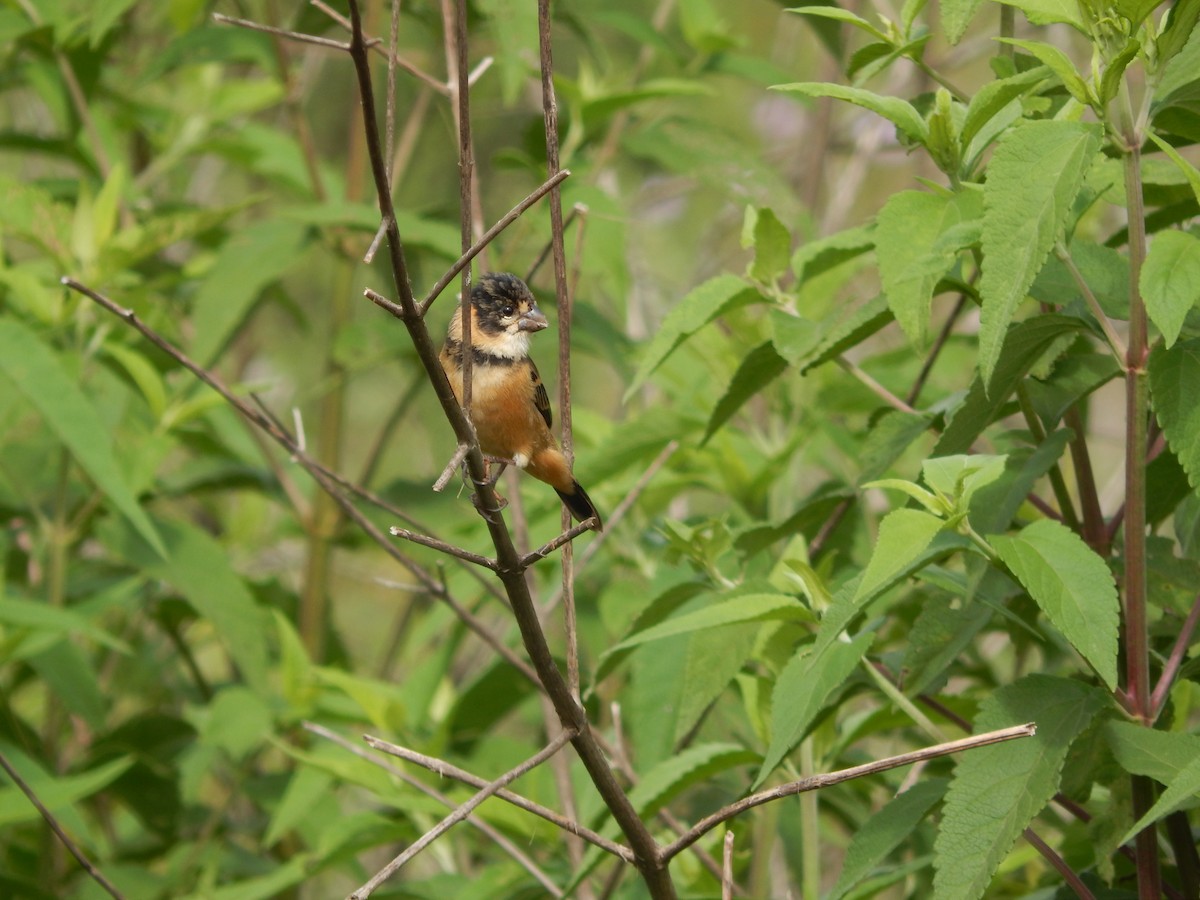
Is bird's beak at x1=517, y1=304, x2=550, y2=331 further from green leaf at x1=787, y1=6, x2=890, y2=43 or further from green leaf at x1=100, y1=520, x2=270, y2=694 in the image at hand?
green leaf at x1=787, y1=6, x2=890, y2=43

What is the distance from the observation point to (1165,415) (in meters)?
1.92

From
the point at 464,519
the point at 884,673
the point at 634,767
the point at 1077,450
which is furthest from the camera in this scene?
the point at 464,519

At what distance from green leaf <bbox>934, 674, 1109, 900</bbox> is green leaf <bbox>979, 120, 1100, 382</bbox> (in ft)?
1.77

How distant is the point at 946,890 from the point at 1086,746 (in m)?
0.42

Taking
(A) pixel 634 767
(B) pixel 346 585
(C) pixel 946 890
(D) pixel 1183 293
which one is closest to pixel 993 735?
(C) pixel 946 890

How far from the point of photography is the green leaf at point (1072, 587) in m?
1.76

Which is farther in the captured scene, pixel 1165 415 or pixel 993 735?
pixel 1165 415

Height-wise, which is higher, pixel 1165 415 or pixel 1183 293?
pixel 1183 293

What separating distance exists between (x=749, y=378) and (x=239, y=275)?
2.08 m

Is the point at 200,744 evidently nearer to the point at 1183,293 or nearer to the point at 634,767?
the point at 634,767

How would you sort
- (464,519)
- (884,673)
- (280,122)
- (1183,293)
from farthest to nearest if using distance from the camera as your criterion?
(280,122)
(464,519)
(884,673)
(1183,293)

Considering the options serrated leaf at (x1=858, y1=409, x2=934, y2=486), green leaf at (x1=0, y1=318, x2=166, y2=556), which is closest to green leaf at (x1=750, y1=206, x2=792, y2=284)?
serrated leaf at (x1=858, y1=409, x2=934, y2=486)

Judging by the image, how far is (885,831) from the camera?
2.12 meters

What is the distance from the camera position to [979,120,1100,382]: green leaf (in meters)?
1.80
